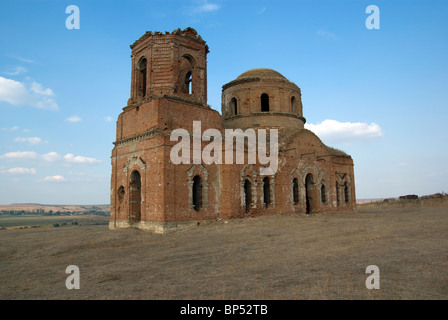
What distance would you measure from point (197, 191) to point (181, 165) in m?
1.79

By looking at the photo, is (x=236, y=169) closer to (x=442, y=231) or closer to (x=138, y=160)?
(x=138, y=160)

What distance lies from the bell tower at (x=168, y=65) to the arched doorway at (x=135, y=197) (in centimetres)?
408

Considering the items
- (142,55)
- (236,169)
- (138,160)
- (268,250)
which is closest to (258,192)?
(236,169)

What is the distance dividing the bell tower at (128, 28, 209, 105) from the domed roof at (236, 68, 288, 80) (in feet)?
20.1

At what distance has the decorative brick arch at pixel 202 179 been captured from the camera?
15.5 metres

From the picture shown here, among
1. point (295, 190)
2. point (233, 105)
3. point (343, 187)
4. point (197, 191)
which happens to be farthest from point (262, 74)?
point (197, 191)

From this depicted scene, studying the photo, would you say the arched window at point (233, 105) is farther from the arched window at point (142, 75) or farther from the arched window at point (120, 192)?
the arched window at point (120, 192)

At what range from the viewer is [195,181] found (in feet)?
53.6

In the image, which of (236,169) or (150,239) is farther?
(236,169)

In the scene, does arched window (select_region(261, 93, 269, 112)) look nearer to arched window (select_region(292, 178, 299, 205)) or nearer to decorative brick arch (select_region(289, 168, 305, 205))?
decorative brick arch (select_region(289, 168, 305, 205))

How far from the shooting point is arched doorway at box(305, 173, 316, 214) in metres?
21.5

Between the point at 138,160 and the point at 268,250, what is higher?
the point at 138,160

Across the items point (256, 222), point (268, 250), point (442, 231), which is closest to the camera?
point (268, 250)
